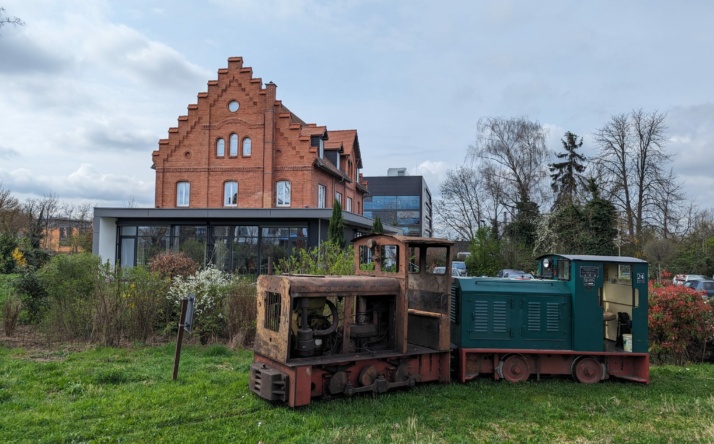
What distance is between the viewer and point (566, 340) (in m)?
9.09

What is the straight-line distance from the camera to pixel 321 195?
102 ft

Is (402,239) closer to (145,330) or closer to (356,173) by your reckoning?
(145,330)

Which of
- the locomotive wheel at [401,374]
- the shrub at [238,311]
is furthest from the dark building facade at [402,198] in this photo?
the locomotive wheel at [401,374]

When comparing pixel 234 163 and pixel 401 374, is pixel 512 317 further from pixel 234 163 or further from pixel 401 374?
pixel 234 163

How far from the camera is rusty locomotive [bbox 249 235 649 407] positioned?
24.3 feet

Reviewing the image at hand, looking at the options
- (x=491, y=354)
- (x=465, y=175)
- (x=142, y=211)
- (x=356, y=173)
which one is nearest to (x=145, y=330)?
(x=491, y=354)

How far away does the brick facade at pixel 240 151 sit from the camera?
95.6 feet

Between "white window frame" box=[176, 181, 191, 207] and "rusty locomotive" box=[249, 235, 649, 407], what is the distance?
22989 mm

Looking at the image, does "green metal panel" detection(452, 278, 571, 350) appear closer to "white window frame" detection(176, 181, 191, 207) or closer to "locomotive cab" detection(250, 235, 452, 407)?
"locomotive cab" detection(250, 235, 452, 407)

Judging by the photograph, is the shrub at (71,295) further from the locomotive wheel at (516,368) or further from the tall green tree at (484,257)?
the tall green tree at (484,257)

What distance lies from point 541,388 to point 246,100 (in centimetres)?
2538

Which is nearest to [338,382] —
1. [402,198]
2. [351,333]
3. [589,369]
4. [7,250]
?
[351,333]

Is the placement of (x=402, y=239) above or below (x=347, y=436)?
above

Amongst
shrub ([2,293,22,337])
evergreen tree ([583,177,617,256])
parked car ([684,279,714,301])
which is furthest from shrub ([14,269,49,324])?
evergreen tree ([583,177,617,256])
